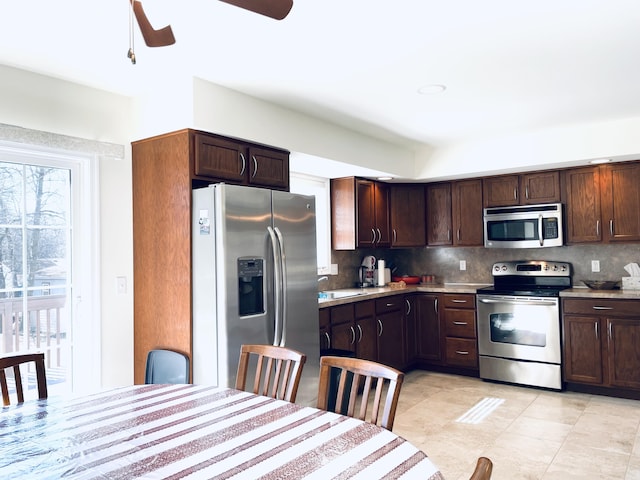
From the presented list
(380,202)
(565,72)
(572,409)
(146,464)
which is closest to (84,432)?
(146,464)

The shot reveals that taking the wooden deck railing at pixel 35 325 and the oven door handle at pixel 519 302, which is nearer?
the wooden deck railing at pixel 35 325

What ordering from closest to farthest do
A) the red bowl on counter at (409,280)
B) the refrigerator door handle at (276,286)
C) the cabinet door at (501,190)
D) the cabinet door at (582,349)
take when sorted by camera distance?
1. the refrigerator door handle at (276,286)
2. the cabinet door at (582,349)
3. the cabinet door at (501,190)
4. the red bowl on counter at (409,280)

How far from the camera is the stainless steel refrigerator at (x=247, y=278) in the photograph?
283cm

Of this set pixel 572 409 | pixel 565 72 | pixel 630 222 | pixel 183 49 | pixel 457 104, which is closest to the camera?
pixel 183 49

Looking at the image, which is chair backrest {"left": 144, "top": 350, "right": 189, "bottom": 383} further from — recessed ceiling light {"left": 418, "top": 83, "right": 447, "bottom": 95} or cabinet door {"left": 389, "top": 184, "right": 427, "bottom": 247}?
cabinet door {"left": 389, "top": 184, "right": 427, "bottom": 247}

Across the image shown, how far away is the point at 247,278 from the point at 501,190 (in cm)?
317

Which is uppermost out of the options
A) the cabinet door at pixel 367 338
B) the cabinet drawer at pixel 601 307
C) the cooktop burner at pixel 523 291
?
the cooktop burner at pixel 523 291

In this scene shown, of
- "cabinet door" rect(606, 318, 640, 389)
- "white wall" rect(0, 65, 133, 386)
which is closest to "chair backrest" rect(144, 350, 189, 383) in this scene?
"white wall" rect(0, 65, 133, 386)

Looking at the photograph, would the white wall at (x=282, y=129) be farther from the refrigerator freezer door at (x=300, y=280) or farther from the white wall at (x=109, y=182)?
the white wall at (x=109, y=182)

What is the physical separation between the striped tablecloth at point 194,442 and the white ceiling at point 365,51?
5.35 ft

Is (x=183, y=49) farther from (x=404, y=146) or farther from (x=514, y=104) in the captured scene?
(x=404, y=146)

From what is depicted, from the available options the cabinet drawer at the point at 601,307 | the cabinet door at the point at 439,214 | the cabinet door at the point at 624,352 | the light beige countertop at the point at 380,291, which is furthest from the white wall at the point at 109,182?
the cabinet door at the point at 624,352

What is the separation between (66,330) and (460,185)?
3997mm

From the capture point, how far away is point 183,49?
8.30ft
